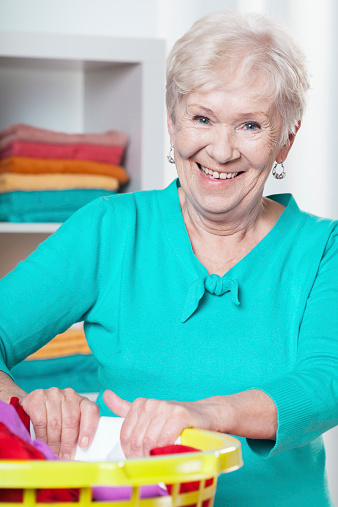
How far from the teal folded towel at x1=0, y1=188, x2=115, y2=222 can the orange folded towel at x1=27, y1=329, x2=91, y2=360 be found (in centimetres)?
32

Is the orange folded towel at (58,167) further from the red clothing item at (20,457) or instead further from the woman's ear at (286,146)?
the red clothing item at (20,457)

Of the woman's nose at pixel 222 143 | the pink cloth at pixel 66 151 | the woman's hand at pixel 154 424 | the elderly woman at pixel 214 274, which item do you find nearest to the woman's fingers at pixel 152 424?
the woman's hand at pixel 154 424

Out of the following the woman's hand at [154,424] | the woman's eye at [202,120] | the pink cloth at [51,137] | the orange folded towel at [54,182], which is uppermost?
the woman's eye at [202,120]

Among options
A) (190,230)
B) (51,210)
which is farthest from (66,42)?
(190,230)

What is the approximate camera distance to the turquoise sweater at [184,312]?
108cm

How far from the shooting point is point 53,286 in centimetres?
113

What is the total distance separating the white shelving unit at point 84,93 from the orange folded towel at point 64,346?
0.94 feet

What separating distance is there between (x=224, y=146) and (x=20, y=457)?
0.68 m

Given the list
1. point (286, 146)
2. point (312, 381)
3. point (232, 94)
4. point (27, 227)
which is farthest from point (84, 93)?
point (312, 381)

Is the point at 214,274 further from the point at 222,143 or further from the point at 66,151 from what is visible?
the point at 66,151

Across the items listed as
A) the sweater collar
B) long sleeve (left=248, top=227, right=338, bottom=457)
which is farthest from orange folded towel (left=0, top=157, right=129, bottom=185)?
long sleeve (left=248, top=227, right=338, bottom=457)

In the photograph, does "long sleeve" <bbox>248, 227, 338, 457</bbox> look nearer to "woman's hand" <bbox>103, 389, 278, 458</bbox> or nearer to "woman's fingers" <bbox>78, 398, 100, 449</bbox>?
"woman's hand" <bbox>103, 389, 278, 458</bbox>

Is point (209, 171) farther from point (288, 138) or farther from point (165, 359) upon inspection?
point (165, 359)

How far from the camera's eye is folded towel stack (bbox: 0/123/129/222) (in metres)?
1.77
